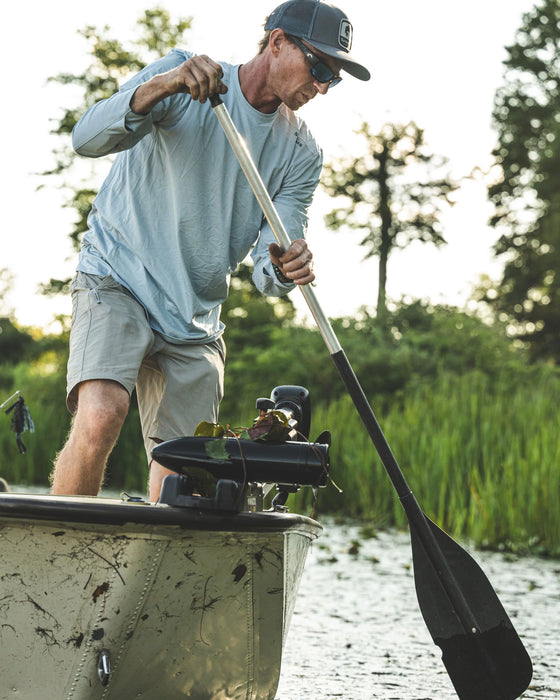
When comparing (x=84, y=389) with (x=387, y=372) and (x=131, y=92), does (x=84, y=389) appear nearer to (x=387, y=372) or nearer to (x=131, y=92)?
(x=131, y=92)

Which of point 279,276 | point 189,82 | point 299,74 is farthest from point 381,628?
point 189,82

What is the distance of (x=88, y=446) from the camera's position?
3.19 meters

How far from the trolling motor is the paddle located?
2.33ft

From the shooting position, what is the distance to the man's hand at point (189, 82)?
10.4 feet

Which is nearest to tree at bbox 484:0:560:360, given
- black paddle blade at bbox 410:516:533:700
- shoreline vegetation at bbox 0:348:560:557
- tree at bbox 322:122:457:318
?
tree at bbox 322:122:457:318

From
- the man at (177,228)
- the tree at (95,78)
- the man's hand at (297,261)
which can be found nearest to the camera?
the man at (177,228)

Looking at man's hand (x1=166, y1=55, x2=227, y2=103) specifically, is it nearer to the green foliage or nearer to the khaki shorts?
the khaki shorts

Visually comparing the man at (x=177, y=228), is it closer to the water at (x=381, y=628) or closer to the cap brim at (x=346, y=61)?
the cap brim at (x=346, y=61)

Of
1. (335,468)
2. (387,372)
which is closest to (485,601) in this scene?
(335,468)

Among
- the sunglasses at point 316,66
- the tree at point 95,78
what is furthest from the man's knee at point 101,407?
the tree at point 95,78

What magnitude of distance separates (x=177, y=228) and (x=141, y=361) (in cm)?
46

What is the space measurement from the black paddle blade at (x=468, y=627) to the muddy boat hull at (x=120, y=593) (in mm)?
891

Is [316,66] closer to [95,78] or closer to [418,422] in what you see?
[418,422]

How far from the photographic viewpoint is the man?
3.33 metres
